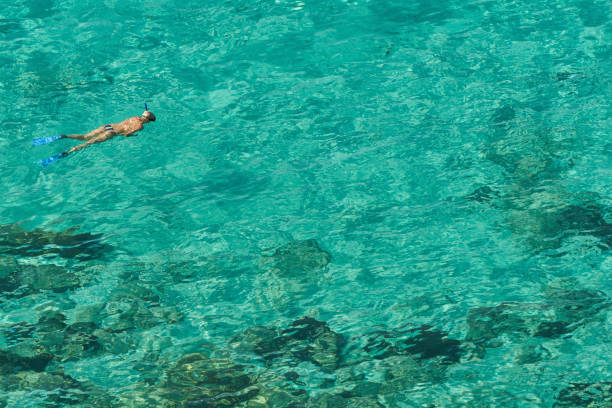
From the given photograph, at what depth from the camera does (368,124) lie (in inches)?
321

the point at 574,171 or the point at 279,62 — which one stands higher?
the point at 279,62

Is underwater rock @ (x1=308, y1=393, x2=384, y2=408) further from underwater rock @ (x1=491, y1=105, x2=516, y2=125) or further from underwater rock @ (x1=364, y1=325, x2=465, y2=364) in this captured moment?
underwater rock @ (x1=491, y1=105, x2=516, y2=125)

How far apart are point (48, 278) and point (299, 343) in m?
2.60

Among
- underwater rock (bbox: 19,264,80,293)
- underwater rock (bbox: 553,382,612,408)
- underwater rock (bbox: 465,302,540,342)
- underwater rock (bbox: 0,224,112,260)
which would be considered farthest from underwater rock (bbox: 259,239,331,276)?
underwater rock (bbox: 553,382,612,408)

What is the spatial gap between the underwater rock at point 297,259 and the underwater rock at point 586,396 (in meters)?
2.46

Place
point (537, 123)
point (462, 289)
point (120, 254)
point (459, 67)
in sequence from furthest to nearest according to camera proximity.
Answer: point (459, 67), point (537, 123), point (120, 254), point (462, 289)

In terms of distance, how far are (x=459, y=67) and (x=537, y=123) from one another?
1406mm

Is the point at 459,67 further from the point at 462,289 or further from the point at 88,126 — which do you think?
the point at 88,126

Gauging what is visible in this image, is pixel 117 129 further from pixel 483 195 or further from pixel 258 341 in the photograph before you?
pixel 483 195

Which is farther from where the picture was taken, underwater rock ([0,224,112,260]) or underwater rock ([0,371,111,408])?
underwater rock ([0,224,112,260])

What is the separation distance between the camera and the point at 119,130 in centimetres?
796

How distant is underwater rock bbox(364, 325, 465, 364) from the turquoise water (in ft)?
0.07

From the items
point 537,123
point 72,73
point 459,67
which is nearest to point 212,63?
point 72,73

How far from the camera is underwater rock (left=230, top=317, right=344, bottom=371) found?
5715 mm
